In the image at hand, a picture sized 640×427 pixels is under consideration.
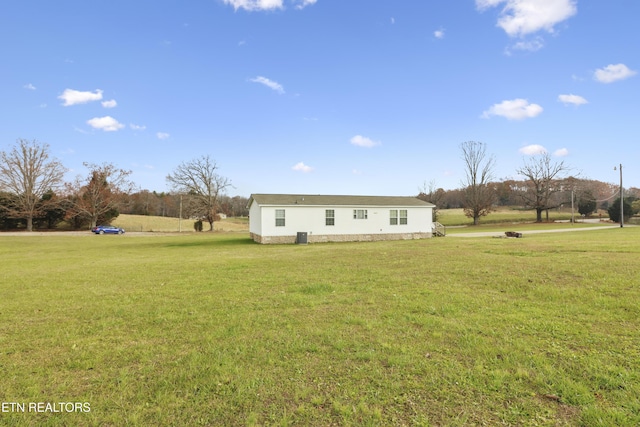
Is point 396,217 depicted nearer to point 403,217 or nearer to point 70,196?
point 403,217

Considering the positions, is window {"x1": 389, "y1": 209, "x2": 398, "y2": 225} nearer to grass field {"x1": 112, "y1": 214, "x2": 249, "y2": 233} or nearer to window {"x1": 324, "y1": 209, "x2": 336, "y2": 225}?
window {"x1": 324, "y1": 209, "x2": 336, "y2": 225}

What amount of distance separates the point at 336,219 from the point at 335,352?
22.5 metres

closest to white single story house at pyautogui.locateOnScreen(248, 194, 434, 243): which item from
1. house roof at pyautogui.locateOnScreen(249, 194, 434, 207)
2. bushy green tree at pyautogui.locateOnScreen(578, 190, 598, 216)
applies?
house roof at pyautogui.locateOnScreen(249, 194, 434, 207)

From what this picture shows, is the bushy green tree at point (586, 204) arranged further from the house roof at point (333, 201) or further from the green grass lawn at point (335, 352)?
the green grass lawn at point (335, 352)

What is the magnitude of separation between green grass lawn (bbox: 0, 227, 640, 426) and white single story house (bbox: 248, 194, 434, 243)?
1681cm

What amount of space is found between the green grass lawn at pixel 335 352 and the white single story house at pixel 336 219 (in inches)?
662

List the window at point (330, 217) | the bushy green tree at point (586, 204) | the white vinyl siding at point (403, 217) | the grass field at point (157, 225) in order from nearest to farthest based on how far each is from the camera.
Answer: the window at point (330, 217) < the white vinyl siding at point (403, 217) < the grass field at point (157, 225) < the bushy green tree at point (586, 204)

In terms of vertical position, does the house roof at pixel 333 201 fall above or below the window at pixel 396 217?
above

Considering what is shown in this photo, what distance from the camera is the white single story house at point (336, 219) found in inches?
997

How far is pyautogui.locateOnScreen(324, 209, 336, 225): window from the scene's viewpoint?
26.5 metres

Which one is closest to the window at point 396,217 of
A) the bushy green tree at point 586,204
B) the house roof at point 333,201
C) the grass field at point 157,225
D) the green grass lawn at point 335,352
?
the house roof at point 333,201

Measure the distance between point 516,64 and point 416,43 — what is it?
5.83 metres

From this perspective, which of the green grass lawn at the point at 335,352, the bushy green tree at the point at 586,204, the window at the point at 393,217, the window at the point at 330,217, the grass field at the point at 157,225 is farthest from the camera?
the bushy green tree at the point at 586,204

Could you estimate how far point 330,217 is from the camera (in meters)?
26.6
